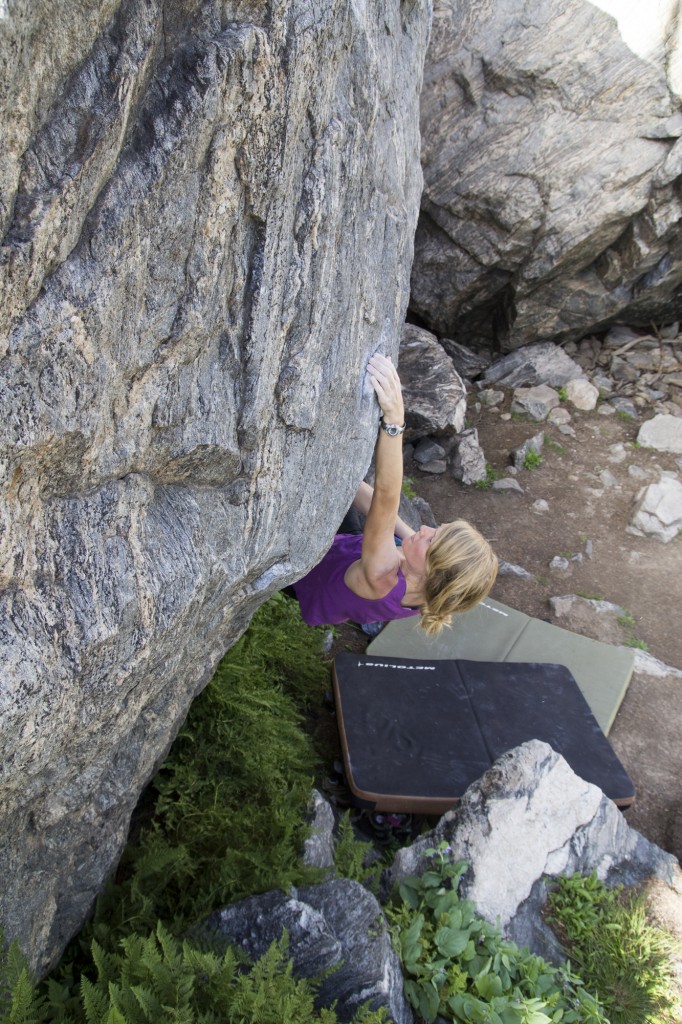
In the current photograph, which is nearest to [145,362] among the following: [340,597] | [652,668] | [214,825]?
[340,597]

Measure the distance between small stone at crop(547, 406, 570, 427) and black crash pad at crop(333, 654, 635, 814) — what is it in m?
5.60

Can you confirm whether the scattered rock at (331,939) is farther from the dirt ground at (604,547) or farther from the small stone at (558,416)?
the small stone at (558,416)

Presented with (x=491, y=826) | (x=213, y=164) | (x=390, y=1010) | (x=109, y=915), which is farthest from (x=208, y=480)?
(x=491, y=826)

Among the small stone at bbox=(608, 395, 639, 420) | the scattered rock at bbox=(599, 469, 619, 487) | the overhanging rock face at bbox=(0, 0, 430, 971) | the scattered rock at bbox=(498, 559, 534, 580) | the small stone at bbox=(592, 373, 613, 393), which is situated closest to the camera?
the overhanging rock face at bbox=(0, 0, 430, 971)

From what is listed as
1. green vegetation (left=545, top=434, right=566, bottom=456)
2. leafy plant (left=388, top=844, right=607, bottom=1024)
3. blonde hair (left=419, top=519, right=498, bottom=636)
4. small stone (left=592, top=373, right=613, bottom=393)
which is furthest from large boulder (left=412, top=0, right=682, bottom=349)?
leafy plant (left=388, top=844, right=607, bottom=1024)

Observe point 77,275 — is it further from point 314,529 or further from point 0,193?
point 314,529

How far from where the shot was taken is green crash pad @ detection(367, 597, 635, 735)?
275 inches

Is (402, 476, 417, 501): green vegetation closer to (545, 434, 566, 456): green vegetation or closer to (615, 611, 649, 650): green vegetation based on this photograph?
(545, 434, 566, 456): green vegetation

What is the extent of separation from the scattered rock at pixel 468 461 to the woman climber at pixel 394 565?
5590 mm

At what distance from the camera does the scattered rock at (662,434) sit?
35.7 ft

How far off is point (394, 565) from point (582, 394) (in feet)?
27.9

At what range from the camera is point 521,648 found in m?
7.22

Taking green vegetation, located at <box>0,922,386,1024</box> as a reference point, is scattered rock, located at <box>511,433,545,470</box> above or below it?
below

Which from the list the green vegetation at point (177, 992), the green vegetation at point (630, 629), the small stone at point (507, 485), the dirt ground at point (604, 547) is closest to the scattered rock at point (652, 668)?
the dirt ground at point (604, 547)
